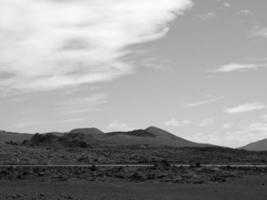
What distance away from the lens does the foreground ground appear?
29.8 m

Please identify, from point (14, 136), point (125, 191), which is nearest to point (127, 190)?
point (125, 191)

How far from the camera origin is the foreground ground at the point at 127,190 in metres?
29.8

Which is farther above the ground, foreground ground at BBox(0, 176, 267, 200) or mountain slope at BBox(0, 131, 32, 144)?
mountain slope at BBox(0, 131, 32, 144)

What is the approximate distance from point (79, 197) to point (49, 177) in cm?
1272

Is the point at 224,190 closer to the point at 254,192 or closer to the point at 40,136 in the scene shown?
the point at 254,192

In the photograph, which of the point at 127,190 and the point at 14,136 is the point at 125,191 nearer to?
the point at 127,190

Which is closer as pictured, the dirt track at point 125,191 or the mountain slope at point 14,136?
the dirt track at point 125,191

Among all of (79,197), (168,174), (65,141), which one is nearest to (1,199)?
(79,197)

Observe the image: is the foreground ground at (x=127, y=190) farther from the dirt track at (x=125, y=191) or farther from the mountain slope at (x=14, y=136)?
the mountain slope at (x=14, y=136)

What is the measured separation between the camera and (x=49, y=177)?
1641 inches

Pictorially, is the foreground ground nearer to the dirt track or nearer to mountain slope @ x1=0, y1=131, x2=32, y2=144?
the dirt track

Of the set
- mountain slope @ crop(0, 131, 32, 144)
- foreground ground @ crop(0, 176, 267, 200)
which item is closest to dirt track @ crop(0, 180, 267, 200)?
foreground ground @ crop(0, 176, 267, 200)

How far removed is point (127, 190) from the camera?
110 ft

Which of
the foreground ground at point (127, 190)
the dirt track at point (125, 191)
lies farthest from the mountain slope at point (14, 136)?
the dirt track at point (125, 191)
